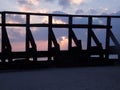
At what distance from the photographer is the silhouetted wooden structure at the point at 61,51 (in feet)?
64.0

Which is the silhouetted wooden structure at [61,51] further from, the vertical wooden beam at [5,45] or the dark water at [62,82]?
the dark water at [62,82]

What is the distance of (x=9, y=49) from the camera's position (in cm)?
1934

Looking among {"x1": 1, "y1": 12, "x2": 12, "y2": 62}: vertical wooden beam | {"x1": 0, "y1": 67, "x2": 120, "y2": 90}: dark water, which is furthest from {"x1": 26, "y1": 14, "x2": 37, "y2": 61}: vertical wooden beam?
{"x1": 0, "y1": 67, "x2": 120, "y2": 90}: dark water

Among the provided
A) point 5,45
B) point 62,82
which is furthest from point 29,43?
point 62,82

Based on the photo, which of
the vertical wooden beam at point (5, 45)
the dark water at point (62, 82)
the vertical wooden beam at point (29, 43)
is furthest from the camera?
the vertical wooden beam at point (29, 43)

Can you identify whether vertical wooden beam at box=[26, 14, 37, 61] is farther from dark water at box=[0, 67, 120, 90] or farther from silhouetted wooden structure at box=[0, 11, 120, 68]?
dark water at box=[0, 67, 120, 90]

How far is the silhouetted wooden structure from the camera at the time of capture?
19.5 meters

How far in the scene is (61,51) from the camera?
21078mm

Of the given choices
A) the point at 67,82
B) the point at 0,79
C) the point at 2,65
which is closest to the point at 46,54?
the point at 2,65

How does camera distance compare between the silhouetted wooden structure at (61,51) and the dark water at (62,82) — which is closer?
the dark water at (62,82)

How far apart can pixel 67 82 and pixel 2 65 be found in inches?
244

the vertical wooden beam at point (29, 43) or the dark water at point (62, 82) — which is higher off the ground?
the vertical wooden beam at point (29, 43)

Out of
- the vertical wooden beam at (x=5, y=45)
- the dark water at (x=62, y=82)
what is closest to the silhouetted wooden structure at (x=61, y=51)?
the vertical wooden beam at (x=5, y=45)

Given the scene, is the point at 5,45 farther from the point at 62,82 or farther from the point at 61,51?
the point at 62,82
